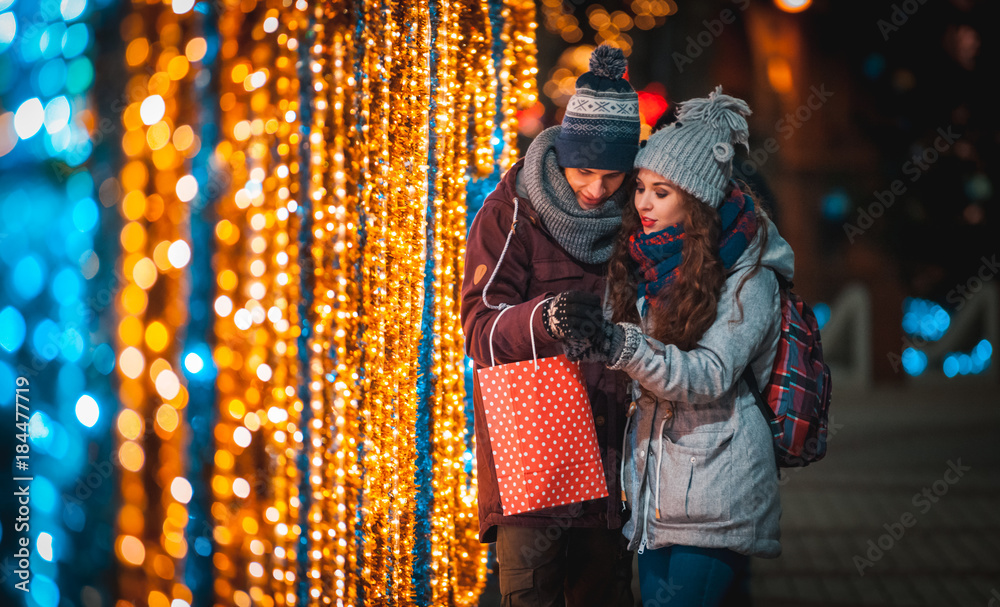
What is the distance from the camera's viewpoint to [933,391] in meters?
11.9

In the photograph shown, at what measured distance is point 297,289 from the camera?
245cm

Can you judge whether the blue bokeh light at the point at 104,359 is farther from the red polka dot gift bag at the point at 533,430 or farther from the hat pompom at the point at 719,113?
the hat pompom at the point at 719,113

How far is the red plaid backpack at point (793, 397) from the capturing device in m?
2.00

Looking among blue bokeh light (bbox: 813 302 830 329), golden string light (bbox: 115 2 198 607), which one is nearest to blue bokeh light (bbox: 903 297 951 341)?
blue bokeh light (bbox: 813 302 830 329)

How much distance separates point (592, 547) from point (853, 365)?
11.4m

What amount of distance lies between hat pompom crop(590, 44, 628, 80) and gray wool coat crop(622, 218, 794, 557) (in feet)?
2.06

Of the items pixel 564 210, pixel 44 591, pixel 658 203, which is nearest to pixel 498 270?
pixel 564 210

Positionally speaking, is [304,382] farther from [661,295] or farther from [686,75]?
[686,75]

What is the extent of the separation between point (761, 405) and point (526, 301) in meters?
0.69

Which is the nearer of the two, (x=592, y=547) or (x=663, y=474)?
(x=663, y=474)

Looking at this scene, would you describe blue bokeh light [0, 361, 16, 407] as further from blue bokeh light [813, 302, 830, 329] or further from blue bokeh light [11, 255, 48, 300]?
blue bokeh light [813, 302, 830, 329]

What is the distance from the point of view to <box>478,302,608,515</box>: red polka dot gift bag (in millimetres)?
2041

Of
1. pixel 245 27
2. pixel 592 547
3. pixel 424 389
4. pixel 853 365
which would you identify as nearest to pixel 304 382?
pixel 424 389

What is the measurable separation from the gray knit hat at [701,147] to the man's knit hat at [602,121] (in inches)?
4.2
